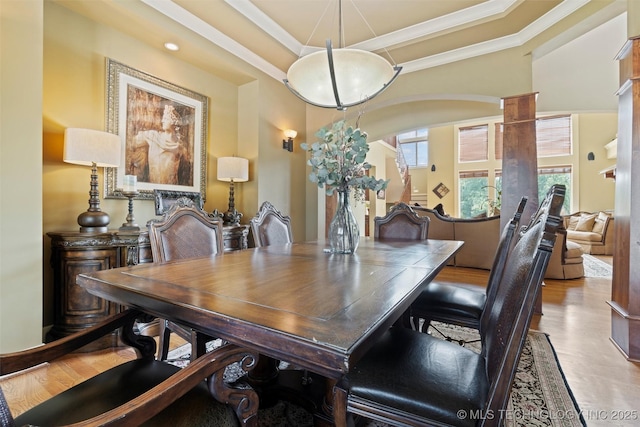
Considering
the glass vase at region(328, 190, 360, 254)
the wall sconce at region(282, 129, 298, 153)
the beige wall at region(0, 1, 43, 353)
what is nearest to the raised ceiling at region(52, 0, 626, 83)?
the beige wall at region(0, 1, 43, 353)

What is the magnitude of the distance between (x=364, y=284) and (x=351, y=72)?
1425 millimetres

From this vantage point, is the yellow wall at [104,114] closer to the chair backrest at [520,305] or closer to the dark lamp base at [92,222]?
the dark lamp base at [92,222]

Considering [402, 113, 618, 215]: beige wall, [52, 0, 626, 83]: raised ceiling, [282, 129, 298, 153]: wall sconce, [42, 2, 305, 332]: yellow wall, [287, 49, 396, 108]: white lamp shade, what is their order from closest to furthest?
[287, 49, 396, 108]: white lamp shade
[42, 2, 305, 332]: yellow wall
[52, 0, 626, 83]: raised ceiling
[282, 129, 298, 153]: wall sconce
[402, 113, 618, 215]: beige wall

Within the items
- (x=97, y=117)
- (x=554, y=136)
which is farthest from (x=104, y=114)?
(x=554, y=136)

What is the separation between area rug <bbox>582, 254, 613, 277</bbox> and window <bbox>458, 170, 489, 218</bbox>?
3.49m

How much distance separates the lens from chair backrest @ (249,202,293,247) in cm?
222

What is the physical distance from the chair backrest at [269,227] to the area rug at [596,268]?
4762 millimetres

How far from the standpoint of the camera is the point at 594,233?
649 centimetres

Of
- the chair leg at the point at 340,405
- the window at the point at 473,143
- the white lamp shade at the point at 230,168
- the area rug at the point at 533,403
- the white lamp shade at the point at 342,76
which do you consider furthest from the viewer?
the window at the point at 473,143

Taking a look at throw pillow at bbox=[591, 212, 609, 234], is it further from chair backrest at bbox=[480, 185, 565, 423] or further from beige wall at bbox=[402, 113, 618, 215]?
chair backrest at bbox=[480, 185, 565, 423]

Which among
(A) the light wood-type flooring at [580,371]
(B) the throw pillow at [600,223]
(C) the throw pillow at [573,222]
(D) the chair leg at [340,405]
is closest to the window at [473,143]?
(C) the throw pillow at [573,222]

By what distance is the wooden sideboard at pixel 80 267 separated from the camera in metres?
2.06

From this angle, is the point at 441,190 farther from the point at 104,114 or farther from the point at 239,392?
the point at 239,392

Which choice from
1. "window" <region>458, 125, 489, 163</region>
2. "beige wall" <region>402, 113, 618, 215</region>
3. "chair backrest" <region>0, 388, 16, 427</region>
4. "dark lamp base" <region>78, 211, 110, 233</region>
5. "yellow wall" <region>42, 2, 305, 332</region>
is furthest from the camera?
"window" <region>458, 125, 489, 163</region>
